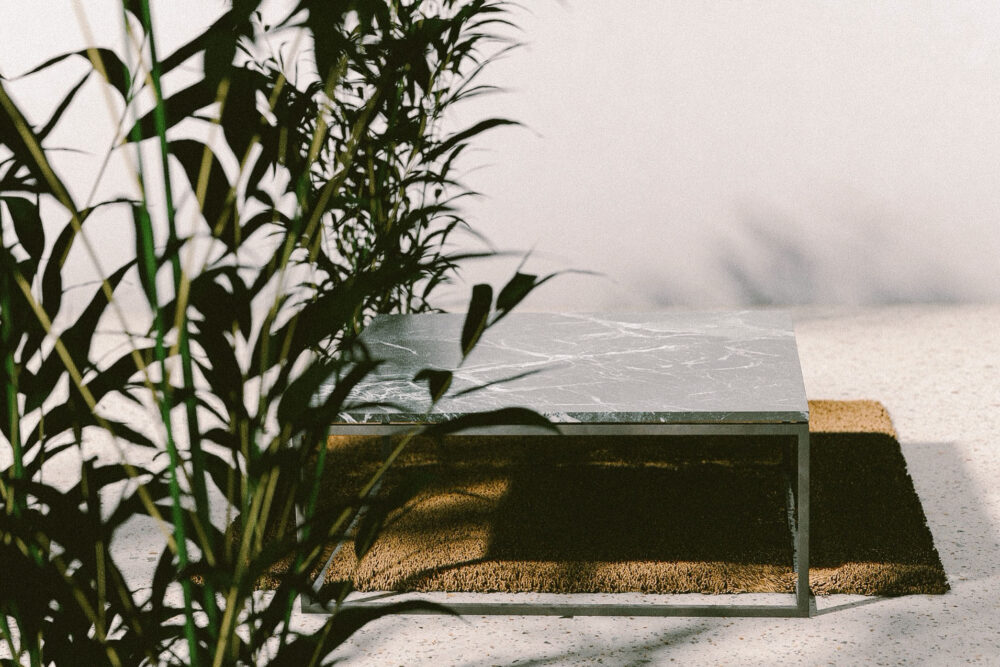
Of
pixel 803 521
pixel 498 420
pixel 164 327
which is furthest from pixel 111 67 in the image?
pixel 803 521

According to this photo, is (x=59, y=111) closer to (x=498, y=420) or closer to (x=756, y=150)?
(x=498, y=420)

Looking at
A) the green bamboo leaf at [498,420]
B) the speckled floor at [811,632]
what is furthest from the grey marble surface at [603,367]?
the green bamboo leaf at [498,420]

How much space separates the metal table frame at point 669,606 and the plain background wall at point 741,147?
2.79m

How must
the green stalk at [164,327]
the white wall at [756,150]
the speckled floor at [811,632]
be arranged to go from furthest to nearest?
the white wall at [756,150], the speckled floor at [811,632], the green stalk at [164,327]

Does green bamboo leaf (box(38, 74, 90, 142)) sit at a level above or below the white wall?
above

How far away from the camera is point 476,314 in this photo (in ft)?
3.61

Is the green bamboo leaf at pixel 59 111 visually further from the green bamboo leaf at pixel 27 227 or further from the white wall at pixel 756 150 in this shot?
the white wall at pixel 756 150

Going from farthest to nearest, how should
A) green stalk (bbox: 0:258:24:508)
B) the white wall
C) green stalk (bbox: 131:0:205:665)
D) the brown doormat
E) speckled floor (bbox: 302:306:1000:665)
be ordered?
the white wall, the brown doormat, speckled floor (bbox: 302:306:1000:665), green stalk (bbox: 0:258:24:508), green stalk (bbox: 131:0:205:665)

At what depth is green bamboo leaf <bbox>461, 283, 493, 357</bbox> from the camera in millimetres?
1096

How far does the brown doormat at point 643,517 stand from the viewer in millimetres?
2309

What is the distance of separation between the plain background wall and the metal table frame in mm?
2791

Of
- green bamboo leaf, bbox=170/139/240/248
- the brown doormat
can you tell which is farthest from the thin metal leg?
green bamboo leaf, bbox=170/139/240/248

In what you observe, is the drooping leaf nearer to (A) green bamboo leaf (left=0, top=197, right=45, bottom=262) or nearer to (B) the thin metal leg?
(A) green bamboo leaf (left=0, top=197, right=45, bottom=262)

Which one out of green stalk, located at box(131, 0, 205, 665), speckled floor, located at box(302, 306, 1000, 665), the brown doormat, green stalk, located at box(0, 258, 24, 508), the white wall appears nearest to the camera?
green stalk, located at box(131, 0, 205, 665)
